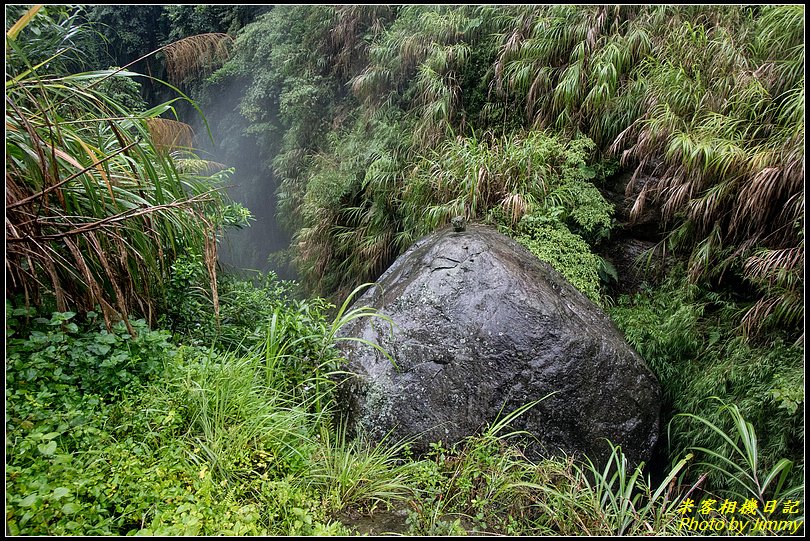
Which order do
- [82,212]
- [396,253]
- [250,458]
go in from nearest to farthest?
[250,458] → [82,212] → [396,253]

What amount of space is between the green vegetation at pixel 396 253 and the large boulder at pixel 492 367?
0.44 ft

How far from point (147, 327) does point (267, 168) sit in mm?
6284

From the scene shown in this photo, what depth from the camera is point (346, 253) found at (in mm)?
5480

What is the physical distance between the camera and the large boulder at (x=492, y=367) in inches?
98.6

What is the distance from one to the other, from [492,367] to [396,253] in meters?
2.56

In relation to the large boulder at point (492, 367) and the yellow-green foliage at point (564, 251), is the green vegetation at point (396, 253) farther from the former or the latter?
the large boulder at point (492, 367)

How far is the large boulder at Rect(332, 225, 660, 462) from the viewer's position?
2504mm

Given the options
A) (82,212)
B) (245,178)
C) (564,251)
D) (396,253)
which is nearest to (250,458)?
(82,212)

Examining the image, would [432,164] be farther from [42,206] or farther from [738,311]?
[42,206]

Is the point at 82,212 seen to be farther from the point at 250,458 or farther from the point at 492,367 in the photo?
the point at 492,367

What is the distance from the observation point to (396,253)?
4.98 metres

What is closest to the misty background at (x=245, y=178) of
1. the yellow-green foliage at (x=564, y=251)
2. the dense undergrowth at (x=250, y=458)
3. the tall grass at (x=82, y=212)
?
the yellow-green foliage at (x=564, y=251)

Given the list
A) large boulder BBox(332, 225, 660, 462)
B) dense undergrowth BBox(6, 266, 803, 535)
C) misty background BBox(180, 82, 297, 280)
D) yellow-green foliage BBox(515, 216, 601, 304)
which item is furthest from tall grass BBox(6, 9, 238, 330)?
misty background BBox(180, 82, 297, 280)

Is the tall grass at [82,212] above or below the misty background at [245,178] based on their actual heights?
above
